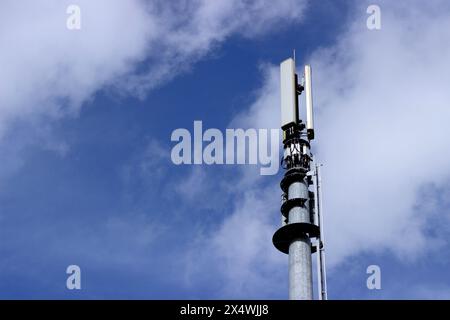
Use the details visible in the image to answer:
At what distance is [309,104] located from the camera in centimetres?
5628

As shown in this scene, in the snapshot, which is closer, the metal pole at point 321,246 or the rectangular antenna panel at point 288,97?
the metal pole at point 321,246

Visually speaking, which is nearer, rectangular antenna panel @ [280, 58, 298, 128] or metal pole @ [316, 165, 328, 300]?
metal pole @ [316, 165, 328, 300]

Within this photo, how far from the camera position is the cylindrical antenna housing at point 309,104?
5522 cm

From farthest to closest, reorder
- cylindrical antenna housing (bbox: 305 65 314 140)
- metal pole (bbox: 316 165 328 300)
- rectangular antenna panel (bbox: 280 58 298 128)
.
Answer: rectangular antenna panel (bbox: 280 58 298 128)
cylindrical antenna housing (bbox: 305 65 314 140)
metal pole (bbox: 316 165 328 300)

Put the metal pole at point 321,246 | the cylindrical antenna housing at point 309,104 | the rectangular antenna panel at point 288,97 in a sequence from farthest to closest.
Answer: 1. the rectangular antenna panel at point 288,97
2. the cylindrical antenna housing at point 309,104
3. the metal pole at point 321,246

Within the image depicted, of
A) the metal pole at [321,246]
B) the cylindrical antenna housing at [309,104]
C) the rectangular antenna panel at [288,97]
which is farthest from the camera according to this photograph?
the rectangular antenna panel at [288,97]

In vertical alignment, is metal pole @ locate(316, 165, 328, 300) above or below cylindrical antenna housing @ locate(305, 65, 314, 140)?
below

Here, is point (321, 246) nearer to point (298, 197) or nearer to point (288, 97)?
point (298, 197)

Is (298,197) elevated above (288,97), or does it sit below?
below

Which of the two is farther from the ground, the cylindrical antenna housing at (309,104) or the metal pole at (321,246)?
the cylindrical antenna housing at (309,104)

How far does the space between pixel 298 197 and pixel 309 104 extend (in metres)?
7.74

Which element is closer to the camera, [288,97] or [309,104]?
[288,97]

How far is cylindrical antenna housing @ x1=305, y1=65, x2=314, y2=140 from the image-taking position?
2174 inches

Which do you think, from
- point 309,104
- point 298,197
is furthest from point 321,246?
point 309,104
